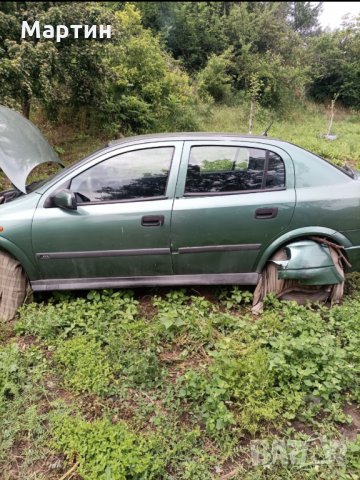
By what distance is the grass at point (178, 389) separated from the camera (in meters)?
2.00

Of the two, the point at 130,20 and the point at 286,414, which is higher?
the point at 130,20

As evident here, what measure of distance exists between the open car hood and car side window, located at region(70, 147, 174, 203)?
0.50m

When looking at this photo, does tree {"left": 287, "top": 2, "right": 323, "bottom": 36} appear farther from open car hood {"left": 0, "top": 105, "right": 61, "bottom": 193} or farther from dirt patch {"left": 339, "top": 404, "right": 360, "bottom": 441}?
dirt patch {"left": 339, "top": 404, "right": 360, "bottom": 441}

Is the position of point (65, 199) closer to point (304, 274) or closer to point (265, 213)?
point (265, 213)

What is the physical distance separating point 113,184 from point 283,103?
15.8m

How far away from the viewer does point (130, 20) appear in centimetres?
886

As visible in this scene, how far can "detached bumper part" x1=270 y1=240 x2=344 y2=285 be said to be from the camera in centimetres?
309

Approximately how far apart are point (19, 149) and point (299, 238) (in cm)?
267

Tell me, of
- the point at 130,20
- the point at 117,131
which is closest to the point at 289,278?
the point at 117,131

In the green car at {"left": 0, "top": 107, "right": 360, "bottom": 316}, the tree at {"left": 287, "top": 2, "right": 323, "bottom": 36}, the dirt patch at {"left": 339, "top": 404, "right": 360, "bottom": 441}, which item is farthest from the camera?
the tree at {"left": 287, "top": 2, "right": 323, "bottom": 36}

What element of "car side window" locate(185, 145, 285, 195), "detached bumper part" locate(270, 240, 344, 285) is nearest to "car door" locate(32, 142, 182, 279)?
"car side window" locate(185, 145, 285, 195)

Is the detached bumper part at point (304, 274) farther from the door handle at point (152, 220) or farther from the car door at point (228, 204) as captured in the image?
the door handle at point (152, 220)

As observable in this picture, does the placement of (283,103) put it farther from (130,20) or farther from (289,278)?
(289,278)

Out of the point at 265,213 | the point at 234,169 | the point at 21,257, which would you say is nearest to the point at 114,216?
the point at 21,257
